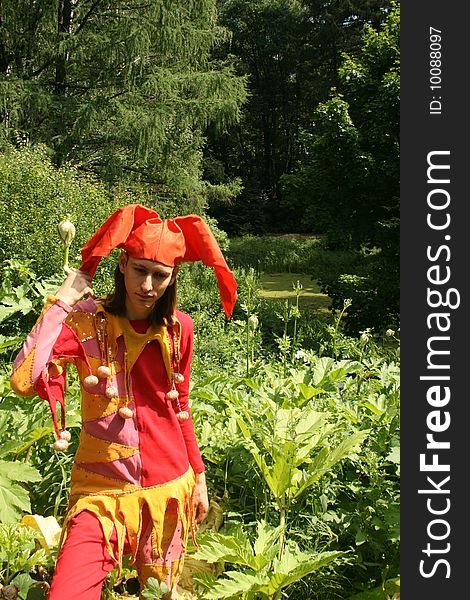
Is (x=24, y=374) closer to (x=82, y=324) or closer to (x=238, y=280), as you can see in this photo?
(x=82, y=324)

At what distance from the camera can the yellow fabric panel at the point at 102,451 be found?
1.77m

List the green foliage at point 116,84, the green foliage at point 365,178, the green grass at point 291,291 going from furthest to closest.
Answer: the green grass at point 291,291
the green foliage at point 116,84
the green foliage at point 365,178

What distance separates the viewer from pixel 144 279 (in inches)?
69.4

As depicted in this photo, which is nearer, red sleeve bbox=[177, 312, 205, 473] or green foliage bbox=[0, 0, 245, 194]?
red sleeve bbox=[177, 312, 205, 473]

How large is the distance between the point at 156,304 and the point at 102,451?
0.42 metres

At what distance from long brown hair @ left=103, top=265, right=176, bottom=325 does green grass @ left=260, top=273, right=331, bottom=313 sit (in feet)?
33.6

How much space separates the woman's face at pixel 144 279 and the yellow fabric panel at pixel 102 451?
0.37 metres

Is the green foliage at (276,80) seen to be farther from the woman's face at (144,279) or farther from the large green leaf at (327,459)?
the woman's face at (144,279)

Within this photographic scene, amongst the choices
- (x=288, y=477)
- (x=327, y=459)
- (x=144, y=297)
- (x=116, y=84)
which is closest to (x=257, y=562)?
(x=288, y=477)

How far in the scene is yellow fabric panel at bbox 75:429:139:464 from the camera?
5.79 ft

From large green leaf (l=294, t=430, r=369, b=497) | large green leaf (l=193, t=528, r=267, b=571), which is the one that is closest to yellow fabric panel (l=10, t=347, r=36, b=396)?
large green leaf (l=193, t=528, r=267, b=571)

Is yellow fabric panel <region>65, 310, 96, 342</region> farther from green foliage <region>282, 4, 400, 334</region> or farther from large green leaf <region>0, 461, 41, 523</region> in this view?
green foliage <region>282, 4, 400, 334</region>

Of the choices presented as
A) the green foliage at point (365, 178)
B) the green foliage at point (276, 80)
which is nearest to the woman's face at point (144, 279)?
the green foliage at point (365, 178)

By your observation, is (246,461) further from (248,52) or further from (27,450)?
(248,52)
